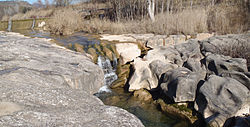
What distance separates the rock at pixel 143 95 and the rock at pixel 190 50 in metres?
1.77

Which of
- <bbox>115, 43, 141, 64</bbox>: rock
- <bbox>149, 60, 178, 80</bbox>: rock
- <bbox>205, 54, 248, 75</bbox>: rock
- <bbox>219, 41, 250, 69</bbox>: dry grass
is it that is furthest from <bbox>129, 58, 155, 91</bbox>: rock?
<bbox>219, 41, 250, 69</bbox>: dry grass

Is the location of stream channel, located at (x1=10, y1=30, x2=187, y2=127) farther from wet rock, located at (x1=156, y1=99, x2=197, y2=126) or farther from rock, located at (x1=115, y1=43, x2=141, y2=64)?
rock, located at (x1=115, y1=43, x2=141, y2=64)

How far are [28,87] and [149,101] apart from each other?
3435 millimetres

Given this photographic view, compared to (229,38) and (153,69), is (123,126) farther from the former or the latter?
(229,38)

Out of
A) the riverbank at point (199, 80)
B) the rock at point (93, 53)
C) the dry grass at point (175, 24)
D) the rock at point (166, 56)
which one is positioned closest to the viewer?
the riverbank at point (199, 80)

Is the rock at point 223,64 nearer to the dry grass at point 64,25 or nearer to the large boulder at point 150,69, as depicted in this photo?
the large boulder at point 150,69

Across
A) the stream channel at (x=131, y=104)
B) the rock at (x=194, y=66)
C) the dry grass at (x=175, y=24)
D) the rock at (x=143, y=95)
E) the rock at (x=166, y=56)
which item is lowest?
the stream channel at (x=131, y=104)

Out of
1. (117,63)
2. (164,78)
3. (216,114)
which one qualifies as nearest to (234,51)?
(164,78)

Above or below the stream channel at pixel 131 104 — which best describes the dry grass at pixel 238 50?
above

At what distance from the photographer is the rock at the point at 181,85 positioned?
4.61 meters

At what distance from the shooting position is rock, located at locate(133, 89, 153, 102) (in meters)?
5.45

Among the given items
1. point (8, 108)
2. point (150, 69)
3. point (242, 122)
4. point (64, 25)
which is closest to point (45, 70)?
point (8, 108)

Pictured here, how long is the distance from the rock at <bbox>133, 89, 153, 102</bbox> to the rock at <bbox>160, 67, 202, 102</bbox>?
505 millimetres

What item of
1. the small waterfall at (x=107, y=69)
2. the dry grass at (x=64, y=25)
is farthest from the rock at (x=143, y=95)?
the dry grass at (x=64, y=25)
